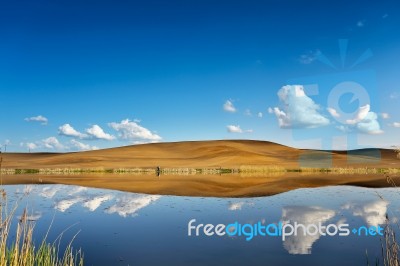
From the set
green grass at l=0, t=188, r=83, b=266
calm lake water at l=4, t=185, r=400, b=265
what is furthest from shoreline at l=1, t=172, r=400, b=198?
green grass at l=0, t=188, r=83, b=266

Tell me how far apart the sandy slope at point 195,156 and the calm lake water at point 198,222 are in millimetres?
47664

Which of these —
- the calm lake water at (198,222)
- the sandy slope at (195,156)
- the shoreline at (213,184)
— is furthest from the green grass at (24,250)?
the sandy slope at (195,156)

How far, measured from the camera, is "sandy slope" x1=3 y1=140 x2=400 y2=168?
73.2 meters

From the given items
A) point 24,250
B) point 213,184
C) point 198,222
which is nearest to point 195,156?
point 213,184

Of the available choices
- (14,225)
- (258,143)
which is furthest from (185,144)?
(14,225)

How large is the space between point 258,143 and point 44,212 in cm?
8785

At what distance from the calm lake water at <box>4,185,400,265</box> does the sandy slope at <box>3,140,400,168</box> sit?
4766cm

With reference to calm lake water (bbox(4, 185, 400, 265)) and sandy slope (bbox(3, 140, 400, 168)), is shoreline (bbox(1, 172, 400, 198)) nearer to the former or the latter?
calm lake water (bbox(4, 185, 400, 265))

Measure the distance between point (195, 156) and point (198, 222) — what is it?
6988cm

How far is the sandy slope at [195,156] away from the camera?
73.2 m

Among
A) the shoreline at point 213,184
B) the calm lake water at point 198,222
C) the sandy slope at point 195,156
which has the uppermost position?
the sandy slope at point 195,156

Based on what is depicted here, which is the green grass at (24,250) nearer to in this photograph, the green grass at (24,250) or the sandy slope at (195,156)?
the green grass at (24,250)

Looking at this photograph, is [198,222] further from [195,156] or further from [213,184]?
[195,156]

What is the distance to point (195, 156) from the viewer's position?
84.9 m
